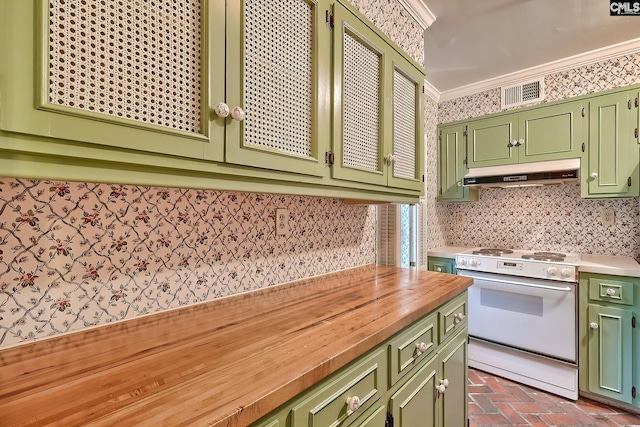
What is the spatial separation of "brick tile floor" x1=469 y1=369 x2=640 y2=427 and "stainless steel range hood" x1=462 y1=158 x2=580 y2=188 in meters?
1.70

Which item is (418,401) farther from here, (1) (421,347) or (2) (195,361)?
(2) (195,361)

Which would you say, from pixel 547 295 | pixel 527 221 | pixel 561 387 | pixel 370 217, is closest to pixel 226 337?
pixel 370 217

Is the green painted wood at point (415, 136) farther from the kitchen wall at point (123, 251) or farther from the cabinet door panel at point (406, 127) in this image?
the kitchen wall at point (123, 251)

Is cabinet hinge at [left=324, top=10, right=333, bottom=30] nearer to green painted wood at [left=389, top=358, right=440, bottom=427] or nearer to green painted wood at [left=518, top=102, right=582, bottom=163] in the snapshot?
green painted wood at [left=389, top=358, right=440, bottom=427]

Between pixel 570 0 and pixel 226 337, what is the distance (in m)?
2.87

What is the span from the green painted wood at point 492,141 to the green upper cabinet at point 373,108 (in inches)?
59.2

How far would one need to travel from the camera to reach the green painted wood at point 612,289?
207 centimetres

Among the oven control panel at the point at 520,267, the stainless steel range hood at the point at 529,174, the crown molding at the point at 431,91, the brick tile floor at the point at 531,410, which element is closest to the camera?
the brick tile floor at the point at 531,410

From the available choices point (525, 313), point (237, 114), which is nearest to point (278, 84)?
point (237, 114)

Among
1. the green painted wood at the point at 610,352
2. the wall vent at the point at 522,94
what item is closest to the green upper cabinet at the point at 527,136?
the wall vent at the point at 522,94

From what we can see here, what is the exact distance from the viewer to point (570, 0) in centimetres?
201

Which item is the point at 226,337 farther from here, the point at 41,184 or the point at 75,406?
the point at 41,184

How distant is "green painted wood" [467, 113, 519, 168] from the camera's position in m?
2.79

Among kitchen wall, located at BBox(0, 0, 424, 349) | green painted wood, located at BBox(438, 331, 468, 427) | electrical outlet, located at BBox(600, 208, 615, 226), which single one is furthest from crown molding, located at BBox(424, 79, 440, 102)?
green painted wood, located at BBox(438, 331, 468, 427)
